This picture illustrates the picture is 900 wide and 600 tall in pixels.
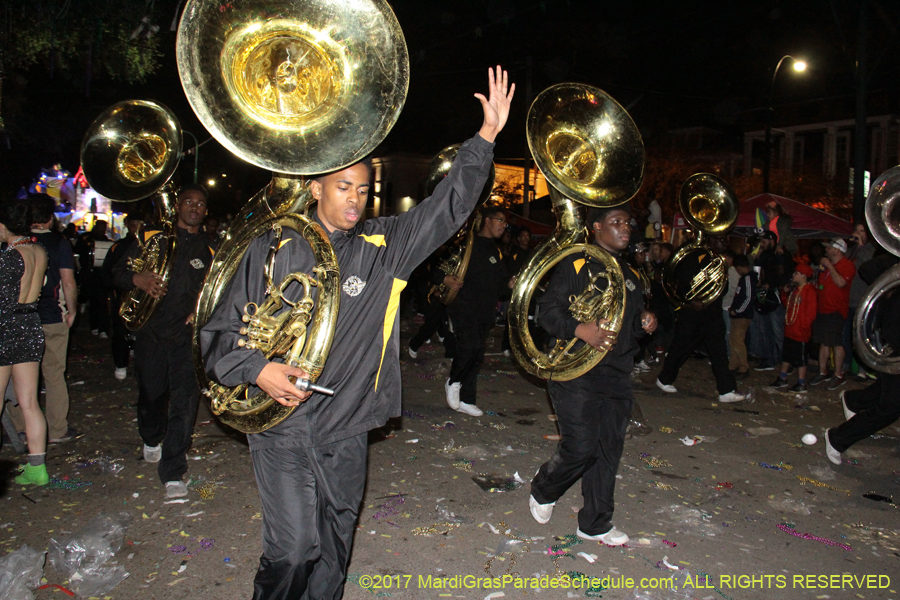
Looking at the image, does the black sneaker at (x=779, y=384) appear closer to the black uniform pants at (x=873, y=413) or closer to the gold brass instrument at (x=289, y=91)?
the black uniform pants at (x=873, y=413)

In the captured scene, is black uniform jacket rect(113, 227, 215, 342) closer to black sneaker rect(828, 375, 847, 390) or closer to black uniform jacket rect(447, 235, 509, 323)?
black uniform jacket rect(447, 235, 509, 323)

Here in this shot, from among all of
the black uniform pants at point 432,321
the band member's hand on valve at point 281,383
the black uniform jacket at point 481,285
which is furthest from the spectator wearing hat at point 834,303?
the band member's hand on valve at point 281,383

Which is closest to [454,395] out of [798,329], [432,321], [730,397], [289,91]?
[432,321]

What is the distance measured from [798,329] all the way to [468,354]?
4651 mm

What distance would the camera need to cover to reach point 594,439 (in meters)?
3.65

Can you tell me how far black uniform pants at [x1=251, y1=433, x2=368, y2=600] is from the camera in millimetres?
2363

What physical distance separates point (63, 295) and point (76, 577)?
304cm

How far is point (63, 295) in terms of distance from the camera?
5.46 meters

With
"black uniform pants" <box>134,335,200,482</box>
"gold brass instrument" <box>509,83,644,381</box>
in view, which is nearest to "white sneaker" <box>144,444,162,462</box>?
"black uniform pants" <box>134,335,200,482</box>

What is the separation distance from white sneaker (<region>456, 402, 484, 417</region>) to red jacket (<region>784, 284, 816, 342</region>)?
4532mm

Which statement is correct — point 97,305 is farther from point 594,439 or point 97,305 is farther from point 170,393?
point 594,439

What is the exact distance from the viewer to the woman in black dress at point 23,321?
423 centimetres

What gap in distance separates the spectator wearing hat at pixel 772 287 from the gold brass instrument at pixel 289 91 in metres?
7.90

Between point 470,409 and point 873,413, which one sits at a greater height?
point 873,413
